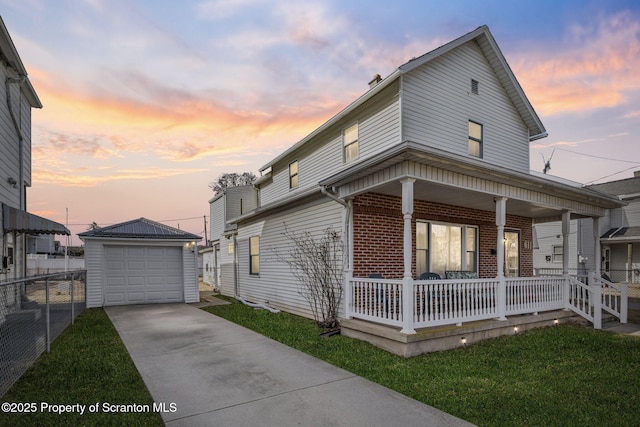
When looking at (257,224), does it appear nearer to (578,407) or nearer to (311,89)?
(311,89)

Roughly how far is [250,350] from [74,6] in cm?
954

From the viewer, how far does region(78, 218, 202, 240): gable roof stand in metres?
13.8

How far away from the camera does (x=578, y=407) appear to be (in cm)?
430

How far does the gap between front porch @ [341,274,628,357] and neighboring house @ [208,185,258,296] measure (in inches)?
394

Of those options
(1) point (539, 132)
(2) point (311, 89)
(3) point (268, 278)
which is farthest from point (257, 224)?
(1) point (539, 132)

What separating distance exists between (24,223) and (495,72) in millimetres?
15461

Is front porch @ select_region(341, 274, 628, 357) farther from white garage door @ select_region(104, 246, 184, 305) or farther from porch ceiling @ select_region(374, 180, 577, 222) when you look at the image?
white garage door @ select_region(104, 246, 184, 305)

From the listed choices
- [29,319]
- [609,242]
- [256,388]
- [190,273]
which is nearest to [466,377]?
[256,388]

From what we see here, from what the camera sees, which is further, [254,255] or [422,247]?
[254,255]

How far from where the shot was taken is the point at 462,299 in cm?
827

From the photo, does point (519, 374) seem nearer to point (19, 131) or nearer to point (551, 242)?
point (19, 131)

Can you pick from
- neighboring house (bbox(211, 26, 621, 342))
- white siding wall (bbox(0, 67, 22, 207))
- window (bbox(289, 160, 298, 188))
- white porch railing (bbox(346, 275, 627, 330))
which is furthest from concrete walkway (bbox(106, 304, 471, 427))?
window (bbox(289, 160, 298, 188))

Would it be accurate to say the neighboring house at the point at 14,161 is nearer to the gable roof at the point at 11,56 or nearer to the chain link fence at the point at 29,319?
the gable roof at the point at 11,56

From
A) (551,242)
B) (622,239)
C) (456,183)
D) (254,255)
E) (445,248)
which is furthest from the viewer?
(551,242)
